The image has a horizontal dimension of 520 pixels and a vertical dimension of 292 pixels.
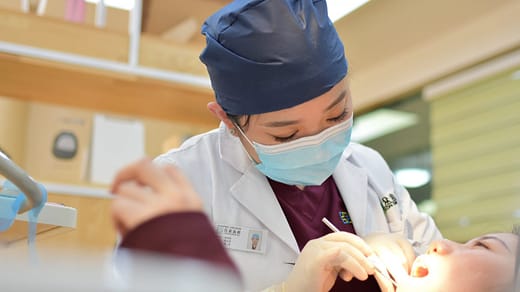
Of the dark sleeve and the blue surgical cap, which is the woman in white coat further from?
the dark sleeve

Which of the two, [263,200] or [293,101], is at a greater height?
[293,101]

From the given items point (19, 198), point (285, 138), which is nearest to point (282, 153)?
point (285, 138)

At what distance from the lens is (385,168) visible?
1.75 meters

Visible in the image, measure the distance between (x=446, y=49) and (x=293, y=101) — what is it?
141 inches

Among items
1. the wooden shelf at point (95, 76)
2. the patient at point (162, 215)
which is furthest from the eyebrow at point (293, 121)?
the wooden shelf at point (95, 76)

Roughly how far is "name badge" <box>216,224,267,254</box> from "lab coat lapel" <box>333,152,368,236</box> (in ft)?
0.71

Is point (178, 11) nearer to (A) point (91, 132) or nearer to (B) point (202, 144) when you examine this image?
(A) point (91, 132)

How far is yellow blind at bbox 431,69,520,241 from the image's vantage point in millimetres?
4320

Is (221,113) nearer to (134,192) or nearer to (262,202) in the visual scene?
(262,202)

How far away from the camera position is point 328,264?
116cm

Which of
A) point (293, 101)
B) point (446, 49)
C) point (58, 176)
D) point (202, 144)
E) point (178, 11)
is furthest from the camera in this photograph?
point (446, 49)

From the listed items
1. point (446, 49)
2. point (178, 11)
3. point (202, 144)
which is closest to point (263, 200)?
point (202, 144)

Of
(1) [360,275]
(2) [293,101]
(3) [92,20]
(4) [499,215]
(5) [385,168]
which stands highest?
(3) [92,20]

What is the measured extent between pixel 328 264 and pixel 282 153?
0.35 m
